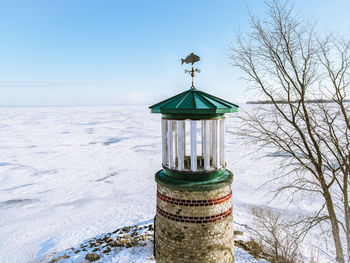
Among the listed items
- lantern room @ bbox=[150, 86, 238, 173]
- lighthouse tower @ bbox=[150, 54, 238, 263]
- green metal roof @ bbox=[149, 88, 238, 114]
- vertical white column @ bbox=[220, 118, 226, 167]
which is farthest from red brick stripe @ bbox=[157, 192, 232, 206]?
green metal roof @ bbox=[149, 88, 238, 114]

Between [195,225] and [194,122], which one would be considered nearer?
[194,122]

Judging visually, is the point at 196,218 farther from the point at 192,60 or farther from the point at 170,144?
the point at 192,60

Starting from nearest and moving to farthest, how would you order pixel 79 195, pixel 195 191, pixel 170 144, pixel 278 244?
1. pixel 195 191
2. pixel 170 144
3. pixel 278 244
4. pixel 79 195

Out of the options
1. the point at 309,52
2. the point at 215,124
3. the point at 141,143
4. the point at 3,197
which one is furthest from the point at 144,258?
the point at 141,143

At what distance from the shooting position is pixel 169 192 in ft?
14.4

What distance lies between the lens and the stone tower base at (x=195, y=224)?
4270mm

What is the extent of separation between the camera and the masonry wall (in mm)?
4270

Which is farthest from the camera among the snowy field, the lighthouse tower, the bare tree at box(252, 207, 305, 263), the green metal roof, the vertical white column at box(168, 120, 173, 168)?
the snowy field

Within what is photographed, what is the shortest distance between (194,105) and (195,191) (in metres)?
1.55

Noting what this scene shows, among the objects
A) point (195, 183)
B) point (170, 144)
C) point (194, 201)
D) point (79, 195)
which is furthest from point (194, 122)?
point (79, 195)

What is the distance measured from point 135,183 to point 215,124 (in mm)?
11850

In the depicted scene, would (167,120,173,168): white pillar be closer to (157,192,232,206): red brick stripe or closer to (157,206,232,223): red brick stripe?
(157,192,232,206): red brick stripe

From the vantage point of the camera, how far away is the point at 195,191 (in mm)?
4211

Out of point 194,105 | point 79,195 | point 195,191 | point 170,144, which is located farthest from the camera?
point 79,195
